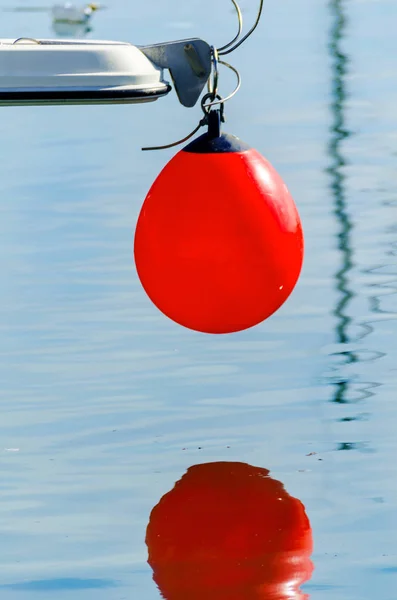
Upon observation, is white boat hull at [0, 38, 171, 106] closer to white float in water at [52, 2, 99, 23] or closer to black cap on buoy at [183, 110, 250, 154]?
black cap on buoy at [183, 110, 250, 154]

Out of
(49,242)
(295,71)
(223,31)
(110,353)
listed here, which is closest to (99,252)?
(49,242)

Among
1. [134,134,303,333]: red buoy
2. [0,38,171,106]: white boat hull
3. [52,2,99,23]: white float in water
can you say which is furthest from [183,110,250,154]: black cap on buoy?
[52,2,99,23]: white float in water

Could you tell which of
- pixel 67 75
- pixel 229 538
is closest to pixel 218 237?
pixel 67 75

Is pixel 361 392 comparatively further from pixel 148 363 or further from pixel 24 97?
pixel 24 97

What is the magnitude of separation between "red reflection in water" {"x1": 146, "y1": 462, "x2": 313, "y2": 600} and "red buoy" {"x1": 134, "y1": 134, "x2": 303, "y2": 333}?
0.59m

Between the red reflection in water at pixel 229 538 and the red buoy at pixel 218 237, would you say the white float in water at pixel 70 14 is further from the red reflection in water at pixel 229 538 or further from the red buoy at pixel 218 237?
the red buoy at pixel 218 237

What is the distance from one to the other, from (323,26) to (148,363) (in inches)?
470

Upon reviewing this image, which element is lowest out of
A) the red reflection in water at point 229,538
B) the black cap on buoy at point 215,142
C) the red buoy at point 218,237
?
the red reflection in water at point 229,538

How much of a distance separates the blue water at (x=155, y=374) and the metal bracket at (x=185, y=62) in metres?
1.29

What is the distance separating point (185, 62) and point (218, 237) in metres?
0.56

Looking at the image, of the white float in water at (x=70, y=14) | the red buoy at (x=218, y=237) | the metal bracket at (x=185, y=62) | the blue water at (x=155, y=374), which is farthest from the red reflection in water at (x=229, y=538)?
the white float in water at (x=70, y=14)

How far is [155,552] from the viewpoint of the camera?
14.1 feet

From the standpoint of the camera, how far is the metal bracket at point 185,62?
4332 millimetres

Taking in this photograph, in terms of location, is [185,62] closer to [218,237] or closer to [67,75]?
[67,75]
